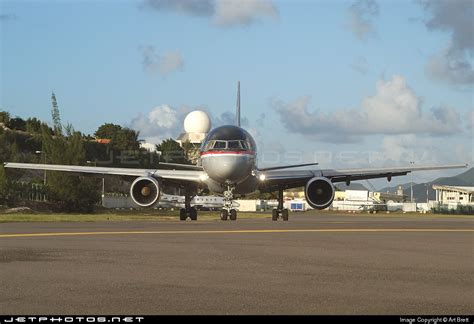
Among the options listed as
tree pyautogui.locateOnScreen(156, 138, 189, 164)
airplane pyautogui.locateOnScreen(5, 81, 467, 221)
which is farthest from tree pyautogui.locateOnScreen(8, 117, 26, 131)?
airplane pyautogui.locateOnScreen(5, 81, 467, 221)

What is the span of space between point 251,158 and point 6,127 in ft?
409

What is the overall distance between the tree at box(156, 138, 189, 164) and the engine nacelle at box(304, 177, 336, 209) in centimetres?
10461

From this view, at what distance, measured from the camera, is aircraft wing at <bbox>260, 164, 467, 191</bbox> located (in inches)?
1529

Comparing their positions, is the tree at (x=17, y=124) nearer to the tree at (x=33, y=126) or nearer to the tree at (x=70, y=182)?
the tree at (x=33, y=126)

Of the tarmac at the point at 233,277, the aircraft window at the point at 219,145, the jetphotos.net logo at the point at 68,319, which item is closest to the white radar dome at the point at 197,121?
the aircraft window at the point at 219,145

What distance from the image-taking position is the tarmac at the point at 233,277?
8.10m

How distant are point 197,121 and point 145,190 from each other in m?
95.0

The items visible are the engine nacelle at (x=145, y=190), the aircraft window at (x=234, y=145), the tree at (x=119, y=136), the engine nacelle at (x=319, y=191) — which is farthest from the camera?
the tree at (x=119, y=136)

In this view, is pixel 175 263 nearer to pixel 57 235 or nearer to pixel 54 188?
pixel 57 235

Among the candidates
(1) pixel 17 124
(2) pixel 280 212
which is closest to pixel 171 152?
(1) pixel 17 124

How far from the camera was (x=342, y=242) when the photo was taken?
18562 millimetres

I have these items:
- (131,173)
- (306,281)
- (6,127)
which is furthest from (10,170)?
(6,127)

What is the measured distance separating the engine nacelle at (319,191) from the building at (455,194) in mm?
98445

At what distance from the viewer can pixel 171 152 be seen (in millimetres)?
149375
